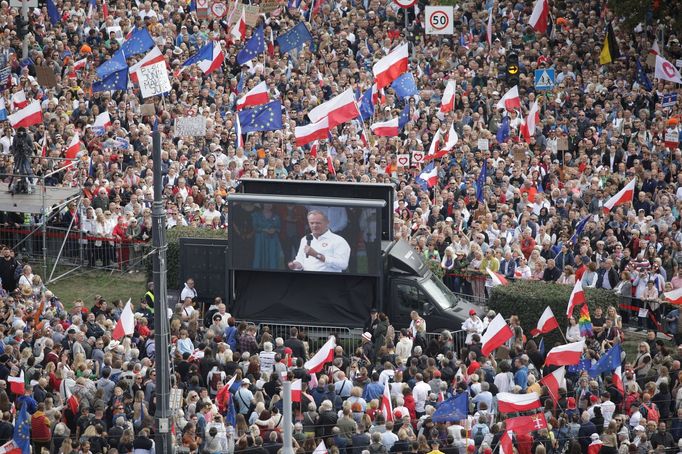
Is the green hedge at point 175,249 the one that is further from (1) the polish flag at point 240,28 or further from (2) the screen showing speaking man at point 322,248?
(1) the polish flag at point 240,28

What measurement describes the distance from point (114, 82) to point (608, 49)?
1322 cm

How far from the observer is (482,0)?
47750mm

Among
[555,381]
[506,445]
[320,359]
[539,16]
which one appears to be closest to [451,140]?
[539,16]

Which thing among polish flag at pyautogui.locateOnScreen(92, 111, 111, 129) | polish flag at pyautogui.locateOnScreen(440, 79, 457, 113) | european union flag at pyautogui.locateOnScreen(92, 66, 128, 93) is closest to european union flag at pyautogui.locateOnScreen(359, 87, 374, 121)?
polish flag at pyautogui.locateOnScreen(440, 79, 457, 113)

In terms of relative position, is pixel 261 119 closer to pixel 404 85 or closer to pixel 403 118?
pixel 404 85

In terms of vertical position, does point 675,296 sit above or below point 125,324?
above

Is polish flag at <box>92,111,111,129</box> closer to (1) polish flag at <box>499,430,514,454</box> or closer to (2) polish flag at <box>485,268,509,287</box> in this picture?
(2) polish flag at <box>485,268,509,287</box>

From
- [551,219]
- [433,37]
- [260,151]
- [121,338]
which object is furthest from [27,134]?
[433,37]

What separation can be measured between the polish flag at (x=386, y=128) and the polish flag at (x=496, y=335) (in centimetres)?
1196

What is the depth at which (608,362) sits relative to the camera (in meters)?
25.8

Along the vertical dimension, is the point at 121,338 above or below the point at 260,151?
below

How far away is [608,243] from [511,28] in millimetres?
14008

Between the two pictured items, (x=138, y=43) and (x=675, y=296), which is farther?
(x=138, y=43)

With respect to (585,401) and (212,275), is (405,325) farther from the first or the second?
(585,401)
